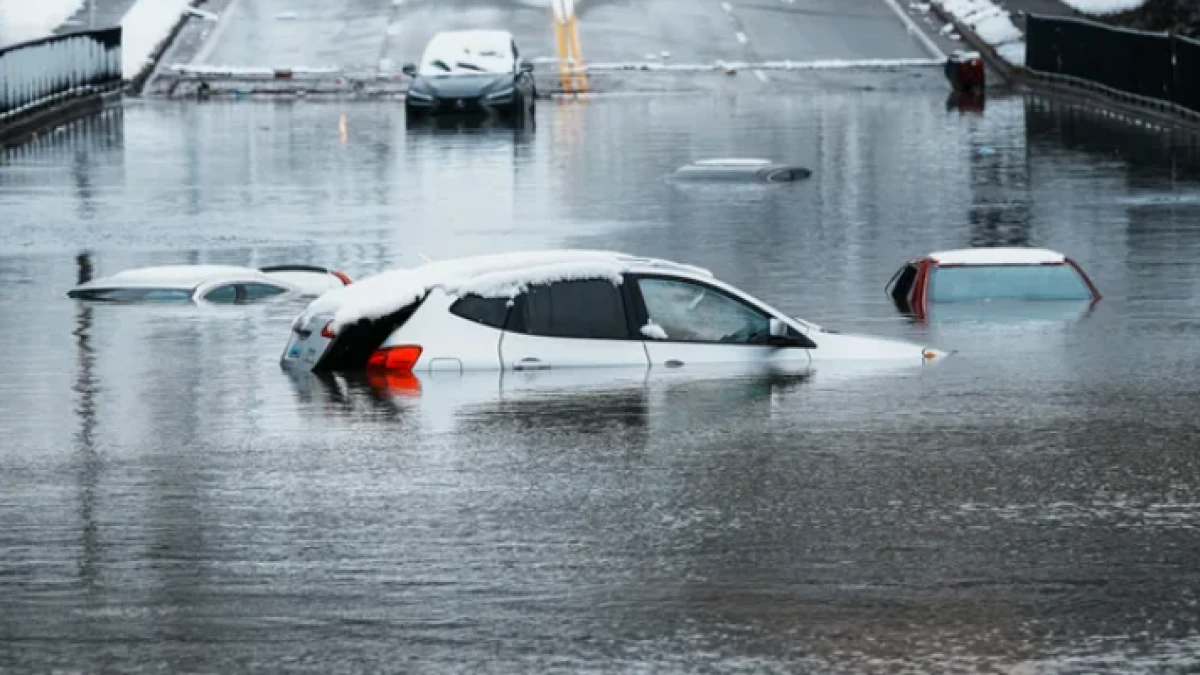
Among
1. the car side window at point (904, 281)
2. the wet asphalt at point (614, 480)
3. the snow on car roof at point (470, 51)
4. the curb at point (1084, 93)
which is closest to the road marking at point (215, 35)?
the snow on car roof at point (470, 51)

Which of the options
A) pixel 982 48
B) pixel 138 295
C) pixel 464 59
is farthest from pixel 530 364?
pixel 982 48

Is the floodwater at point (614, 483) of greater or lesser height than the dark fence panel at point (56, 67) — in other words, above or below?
below

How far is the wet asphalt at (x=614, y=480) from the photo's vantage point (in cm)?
1009

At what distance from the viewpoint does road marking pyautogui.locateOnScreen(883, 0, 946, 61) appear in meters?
63.5

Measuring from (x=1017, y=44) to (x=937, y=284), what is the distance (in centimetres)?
4064

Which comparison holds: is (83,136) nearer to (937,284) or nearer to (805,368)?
(937,284)

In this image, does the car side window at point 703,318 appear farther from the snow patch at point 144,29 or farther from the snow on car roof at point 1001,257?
the snow patch at point 144,29

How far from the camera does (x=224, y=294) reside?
2584 cm

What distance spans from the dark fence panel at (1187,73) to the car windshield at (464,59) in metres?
12.9

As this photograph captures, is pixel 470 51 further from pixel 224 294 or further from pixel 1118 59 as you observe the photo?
pixel 224 294

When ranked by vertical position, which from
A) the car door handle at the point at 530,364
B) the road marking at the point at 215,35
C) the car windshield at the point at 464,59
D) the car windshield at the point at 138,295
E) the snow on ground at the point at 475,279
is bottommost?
the car windshield at the point at 138,295

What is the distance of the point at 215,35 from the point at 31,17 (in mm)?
6799

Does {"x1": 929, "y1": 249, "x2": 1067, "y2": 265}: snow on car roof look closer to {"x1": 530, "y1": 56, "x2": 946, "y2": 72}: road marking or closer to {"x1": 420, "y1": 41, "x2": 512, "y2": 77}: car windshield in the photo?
{"x1": 420, "y1": 41, "x2": 512, "y2": 77}: car windshield

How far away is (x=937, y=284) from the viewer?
24953mm
